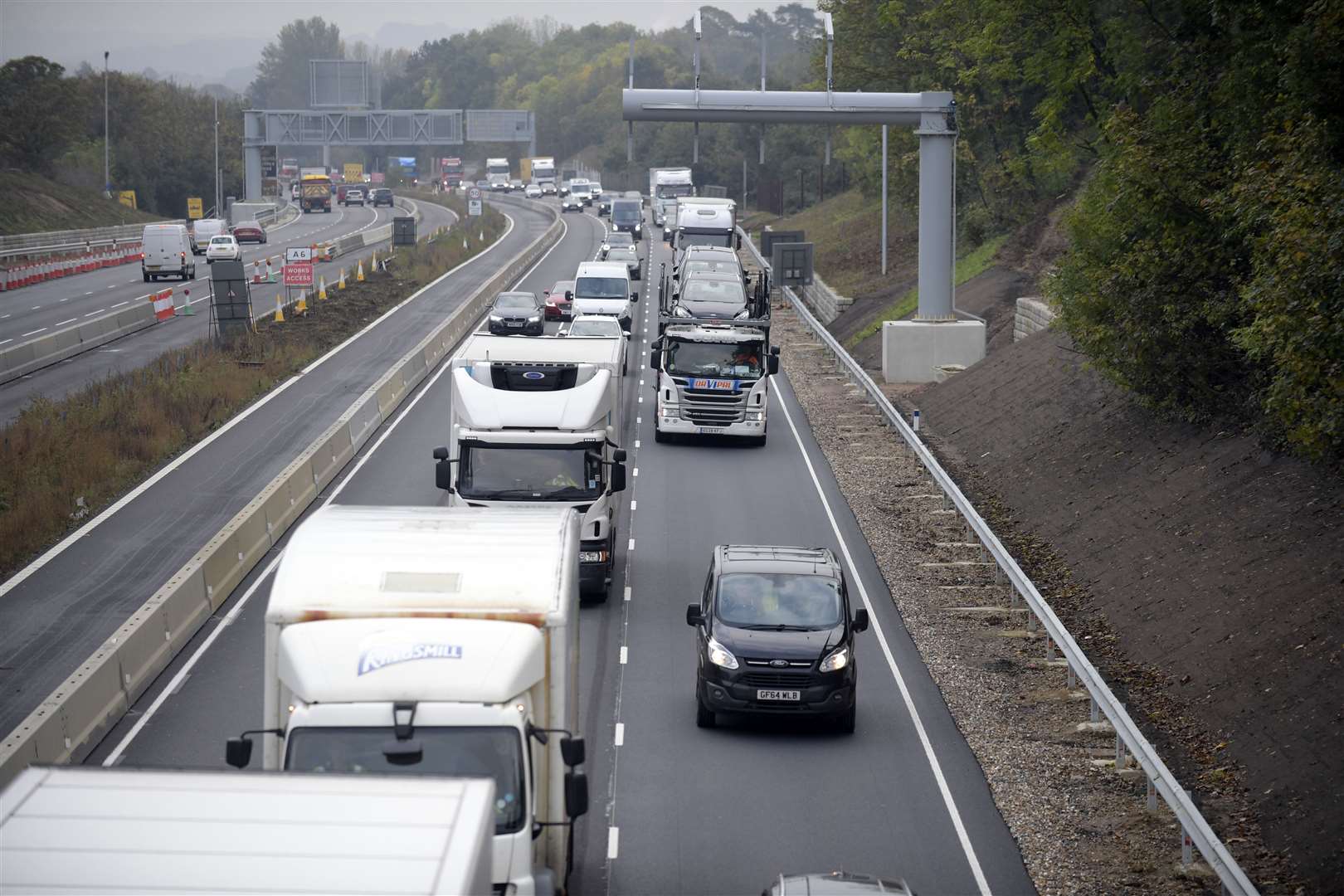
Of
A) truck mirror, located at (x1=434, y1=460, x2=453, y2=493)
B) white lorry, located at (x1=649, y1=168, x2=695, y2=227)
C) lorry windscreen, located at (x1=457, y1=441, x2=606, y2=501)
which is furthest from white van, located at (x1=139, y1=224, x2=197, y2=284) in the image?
lorry windscreen, located at (x1=457, y1=441, x2=606, y2=501)

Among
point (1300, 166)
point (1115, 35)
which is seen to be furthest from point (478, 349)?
point (1115, 35)

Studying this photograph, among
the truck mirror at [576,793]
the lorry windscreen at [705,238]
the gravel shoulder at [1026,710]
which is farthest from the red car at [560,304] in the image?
the truck mirror at [576,793]

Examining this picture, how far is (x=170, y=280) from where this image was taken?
2822 inches

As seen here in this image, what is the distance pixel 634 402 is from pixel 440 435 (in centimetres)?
685

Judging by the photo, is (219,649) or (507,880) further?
(219,649)

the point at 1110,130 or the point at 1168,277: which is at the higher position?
the point at 1110,130

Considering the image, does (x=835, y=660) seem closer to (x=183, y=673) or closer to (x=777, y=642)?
(x=777, y=642)

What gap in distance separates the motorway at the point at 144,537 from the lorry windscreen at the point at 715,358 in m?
8.94

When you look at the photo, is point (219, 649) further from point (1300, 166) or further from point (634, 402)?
point (634, 402)

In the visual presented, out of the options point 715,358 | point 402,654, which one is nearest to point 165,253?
point 715,358

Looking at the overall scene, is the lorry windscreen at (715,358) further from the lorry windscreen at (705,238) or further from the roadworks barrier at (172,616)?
the lorry windscreen at (705,238)

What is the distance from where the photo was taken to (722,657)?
17047 millimetres

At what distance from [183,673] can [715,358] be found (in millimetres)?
17280

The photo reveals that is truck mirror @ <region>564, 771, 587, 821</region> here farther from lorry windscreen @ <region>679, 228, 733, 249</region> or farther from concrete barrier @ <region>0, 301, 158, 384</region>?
lorry windscreen @ <region>679, 228, 733, 249</region>
